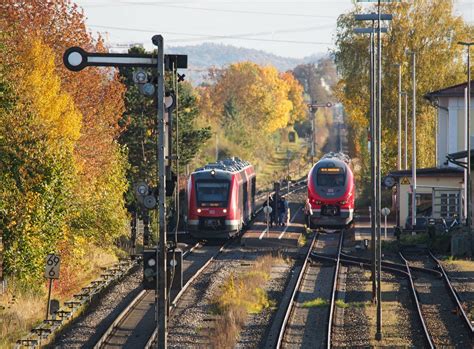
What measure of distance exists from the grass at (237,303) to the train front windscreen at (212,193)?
7.31m

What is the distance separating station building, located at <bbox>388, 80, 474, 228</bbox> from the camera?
4494 centimetres

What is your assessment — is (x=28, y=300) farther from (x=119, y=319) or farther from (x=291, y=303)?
(x=291, y=303)

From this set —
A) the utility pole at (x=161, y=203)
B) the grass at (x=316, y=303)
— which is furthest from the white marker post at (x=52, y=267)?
the utility pole at (x=161, y=203)

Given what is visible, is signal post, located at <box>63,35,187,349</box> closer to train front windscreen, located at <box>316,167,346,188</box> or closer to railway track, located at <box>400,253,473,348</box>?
railway track, located at <box>400,253,473,348</box>

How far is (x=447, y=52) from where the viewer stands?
58.6 metres

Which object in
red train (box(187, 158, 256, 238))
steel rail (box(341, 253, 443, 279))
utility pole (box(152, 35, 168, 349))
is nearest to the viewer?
utility pole (box(152, 35, 168, 349))

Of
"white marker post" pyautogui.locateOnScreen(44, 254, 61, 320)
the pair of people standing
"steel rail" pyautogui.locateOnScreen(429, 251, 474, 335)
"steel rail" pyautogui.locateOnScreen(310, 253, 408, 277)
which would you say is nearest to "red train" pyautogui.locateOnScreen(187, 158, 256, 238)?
"steel rail" pyautogui.locateOnScreen(310, 253, 408, 277)

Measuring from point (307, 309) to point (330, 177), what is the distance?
1879 centimetres

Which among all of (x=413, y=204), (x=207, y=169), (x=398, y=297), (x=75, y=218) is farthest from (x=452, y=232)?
(x=75, y=218)

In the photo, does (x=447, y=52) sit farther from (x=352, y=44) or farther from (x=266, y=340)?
(x=266, y=340)

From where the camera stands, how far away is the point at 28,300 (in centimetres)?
2631

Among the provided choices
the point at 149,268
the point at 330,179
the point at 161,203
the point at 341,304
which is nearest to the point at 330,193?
the point at 330,179

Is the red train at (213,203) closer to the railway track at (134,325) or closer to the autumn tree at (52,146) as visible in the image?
the autumn tree at (52,146)

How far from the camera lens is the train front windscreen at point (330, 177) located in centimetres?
4391
